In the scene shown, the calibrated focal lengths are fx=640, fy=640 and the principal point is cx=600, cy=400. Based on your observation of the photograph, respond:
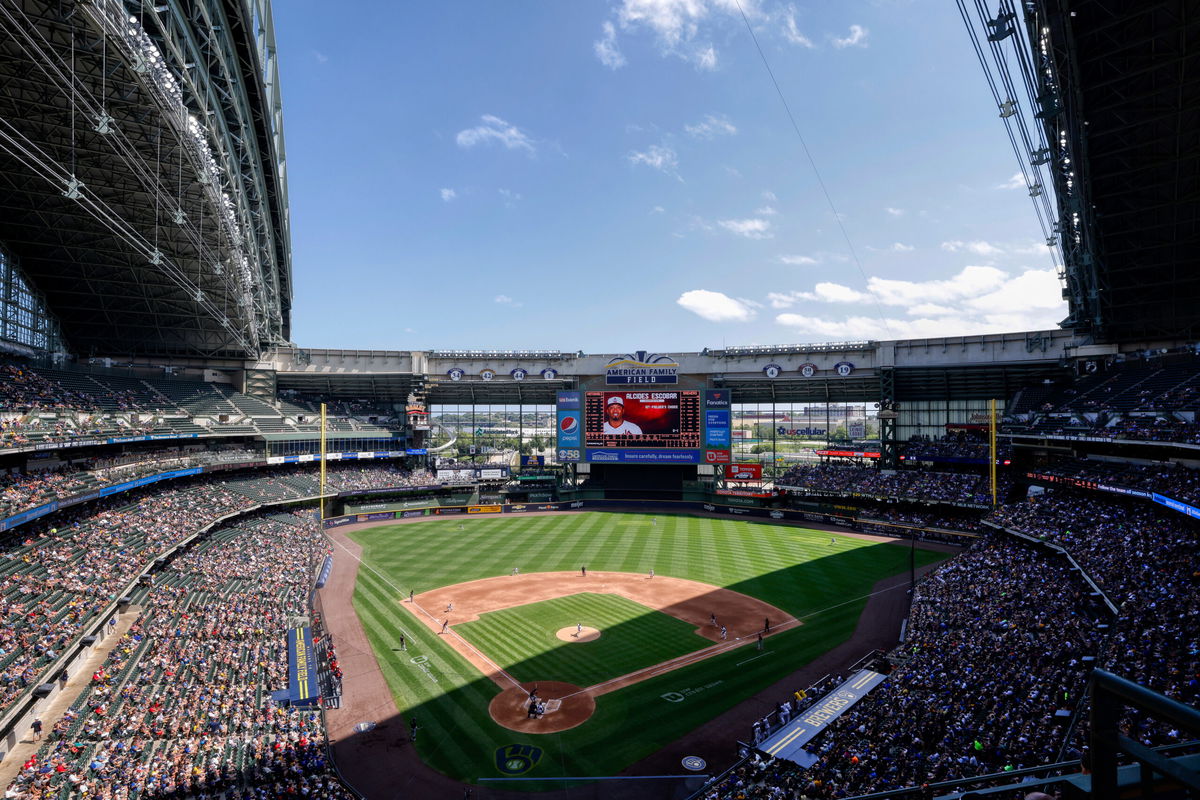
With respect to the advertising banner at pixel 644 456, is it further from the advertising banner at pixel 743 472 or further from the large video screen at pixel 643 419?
the advertising banner at pixel 743 472

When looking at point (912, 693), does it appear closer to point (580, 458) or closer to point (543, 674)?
point (543, 674)

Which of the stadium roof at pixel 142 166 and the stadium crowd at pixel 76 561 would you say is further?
the stadium roof at pixel 142 166

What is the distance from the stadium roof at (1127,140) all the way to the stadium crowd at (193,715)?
40434 mm

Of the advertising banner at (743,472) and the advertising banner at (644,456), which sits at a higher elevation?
the advertising banner at (644,456)

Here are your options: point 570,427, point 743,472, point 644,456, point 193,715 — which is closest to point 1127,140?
point 743,472

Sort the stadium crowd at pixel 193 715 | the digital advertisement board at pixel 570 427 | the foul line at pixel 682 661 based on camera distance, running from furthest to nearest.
A: the digital advertisement board at pixel 570 427 < the foul line at pixel 682 661 < the stadium crowd at pixel 193 715

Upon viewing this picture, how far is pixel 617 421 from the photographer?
73375 millimetres

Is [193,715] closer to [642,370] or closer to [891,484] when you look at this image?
[642,370]

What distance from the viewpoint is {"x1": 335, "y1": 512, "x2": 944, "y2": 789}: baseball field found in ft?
81.2

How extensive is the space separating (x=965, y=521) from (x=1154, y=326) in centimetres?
2145

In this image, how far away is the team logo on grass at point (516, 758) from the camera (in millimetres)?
22516

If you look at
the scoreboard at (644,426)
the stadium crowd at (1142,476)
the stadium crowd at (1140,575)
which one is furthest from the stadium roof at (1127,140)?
the scoreboard at (644,426)

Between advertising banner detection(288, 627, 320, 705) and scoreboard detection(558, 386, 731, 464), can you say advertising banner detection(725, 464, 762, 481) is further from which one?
advertising banner detection(288, 627, 320, 705)

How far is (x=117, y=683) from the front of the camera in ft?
84.4
